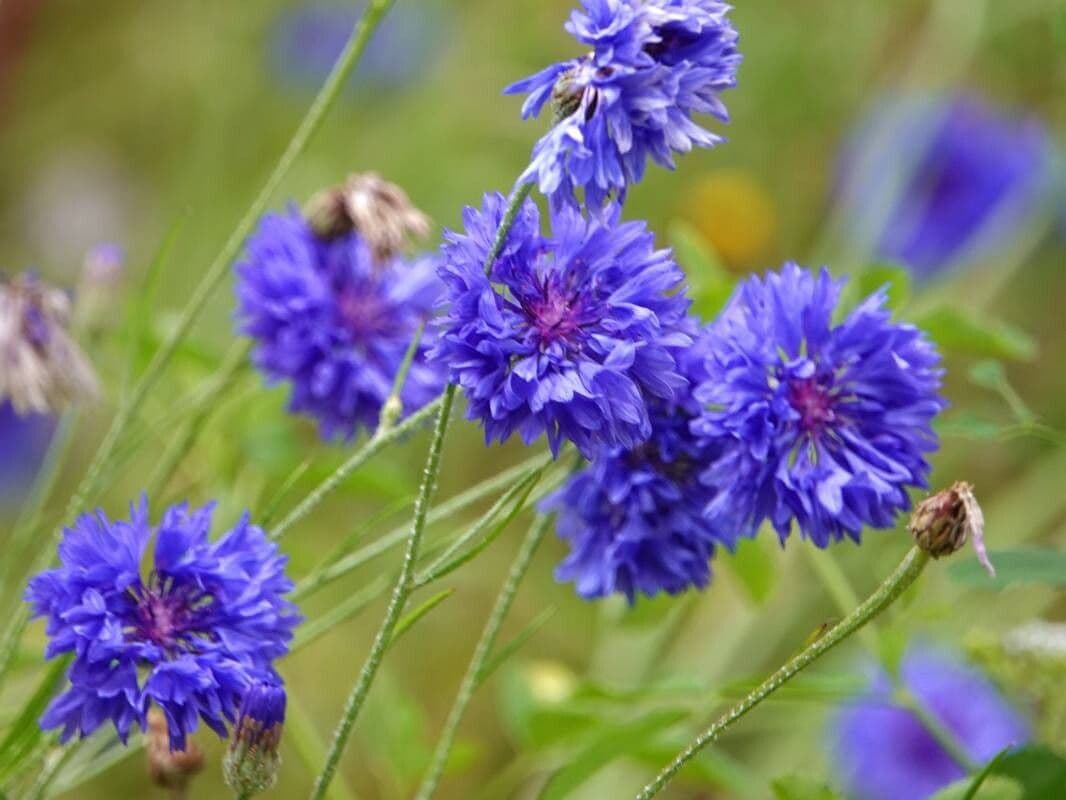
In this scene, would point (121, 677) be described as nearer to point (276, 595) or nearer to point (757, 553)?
point (276, 595)

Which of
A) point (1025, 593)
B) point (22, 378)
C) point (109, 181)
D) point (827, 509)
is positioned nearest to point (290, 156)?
point (22, 378)

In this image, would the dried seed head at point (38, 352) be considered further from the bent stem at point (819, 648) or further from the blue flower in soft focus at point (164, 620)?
the bent stem at point (819, 648)

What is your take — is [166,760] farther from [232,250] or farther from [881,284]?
[881,284]

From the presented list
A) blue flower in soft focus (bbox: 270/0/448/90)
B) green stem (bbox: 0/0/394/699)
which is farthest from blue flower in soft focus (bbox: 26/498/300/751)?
blue flower in soft focus (bbox: 270/0/448/90)

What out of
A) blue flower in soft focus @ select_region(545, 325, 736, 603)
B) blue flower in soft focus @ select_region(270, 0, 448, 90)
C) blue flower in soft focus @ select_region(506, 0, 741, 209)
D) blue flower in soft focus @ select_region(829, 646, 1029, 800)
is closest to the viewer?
blue flower in soft focus @ select_region(506, 0, 741, 209)

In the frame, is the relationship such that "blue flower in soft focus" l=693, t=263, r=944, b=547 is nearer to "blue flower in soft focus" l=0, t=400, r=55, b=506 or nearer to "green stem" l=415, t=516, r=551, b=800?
"green stem" l=415, t=516, r=551, b=800

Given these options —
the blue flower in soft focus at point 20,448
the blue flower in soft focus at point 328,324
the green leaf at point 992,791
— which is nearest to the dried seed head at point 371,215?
the blue flower in soft focus at point 328,324
